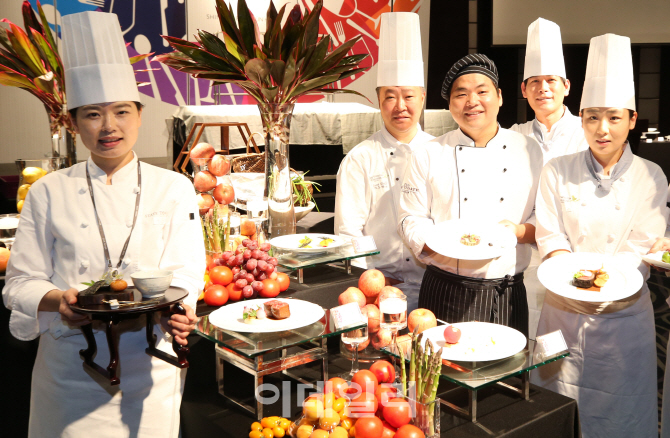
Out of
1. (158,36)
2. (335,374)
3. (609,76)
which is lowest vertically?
(335,374)

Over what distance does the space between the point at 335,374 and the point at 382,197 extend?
1057 mm

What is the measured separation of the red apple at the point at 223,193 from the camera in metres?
2.54

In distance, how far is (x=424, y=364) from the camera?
4.57 ft

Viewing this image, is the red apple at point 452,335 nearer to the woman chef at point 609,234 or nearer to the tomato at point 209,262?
the woman chef at point 609,234

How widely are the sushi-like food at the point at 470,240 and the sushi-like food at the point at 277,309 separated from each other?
765 mm

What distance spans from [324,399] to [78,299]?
59 cm

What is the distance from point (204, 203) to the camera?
244cm

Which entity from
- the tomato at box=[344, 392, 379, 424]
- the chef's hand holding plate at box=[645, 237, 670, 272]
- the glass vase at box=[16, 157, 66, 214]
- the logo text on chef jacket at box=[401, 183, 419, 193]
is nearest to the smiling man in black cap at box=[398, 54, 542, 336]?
the logo text on chef jacket at box=[401, 183, 419, 193]

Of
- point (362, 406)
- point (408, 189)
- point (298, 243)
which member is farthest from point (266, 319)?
point (408, 189)

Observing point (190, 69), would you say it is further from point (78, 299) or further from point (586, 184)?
point (586, 184)

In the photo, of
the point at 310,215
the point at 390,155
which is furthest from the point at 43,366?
→ the point at 310,215

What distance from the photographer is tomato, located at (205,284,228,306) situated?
1.98 meters

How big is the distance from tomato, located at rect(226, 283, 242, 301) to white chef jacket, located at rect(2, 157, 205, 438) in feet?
1.42

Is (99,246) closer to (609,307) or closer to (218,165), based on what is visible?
(218,165)
